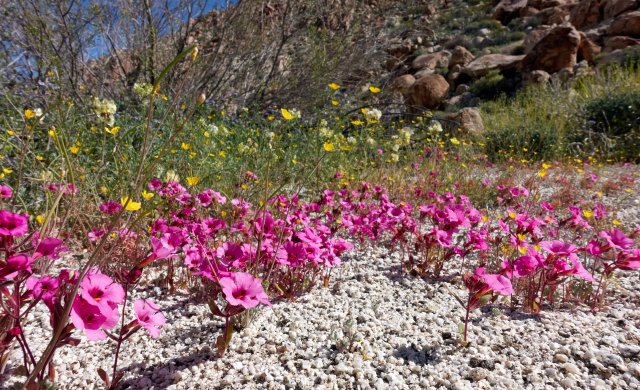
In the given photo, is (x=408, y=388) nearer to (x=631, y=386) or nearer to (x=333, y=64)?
(x=631, y=386)

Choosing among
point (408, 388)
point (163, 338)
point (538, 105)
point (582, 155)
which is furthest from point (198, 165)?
point (538, 105)

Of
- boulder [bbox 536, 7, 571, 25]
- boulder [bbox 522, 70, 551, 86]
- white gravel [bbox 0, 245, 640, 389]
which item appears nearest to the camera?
white gravel [bbox 0, 245, 640, 389]

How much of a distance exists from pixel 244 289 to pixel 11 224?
0.66 metres

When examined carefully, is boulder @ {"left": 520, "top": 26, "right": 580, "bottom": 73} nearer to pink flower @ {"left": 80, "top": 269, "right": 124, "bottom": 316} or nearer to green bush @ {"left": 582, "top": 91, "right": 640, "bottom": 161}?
green bush @ {"left": 582, "top": 91, "right": 640, "bottom": 161}

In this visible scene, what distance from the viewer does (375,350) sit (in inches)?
57.0

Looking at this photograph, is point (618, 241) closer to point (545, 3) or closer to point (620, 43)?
point (620, 43)

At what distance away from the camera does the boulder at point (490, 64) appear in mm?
14265

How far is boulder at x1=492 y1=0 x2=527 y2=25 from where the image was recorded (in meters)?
21.3

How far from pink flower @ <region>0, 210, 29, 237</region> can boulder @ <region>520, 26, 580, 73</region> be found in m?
14.7

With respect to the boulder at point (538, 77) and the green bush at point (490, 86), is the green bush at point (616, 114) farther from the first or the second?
the green bush at point (490, 86)

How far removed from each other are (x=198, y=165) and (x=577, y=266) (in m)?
2.94

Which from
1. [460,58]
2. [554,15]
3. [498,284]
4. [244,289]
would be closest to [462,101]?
[460,58]

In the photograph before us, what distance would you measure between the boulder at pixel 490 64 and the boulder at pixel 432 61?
226cm

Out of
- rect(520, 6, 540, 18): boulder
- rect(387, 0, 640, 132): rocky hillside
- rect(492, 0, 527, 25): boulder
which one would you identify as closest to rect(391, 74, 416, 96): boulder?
rect(387, 0, 640, 132): rocky hillside
